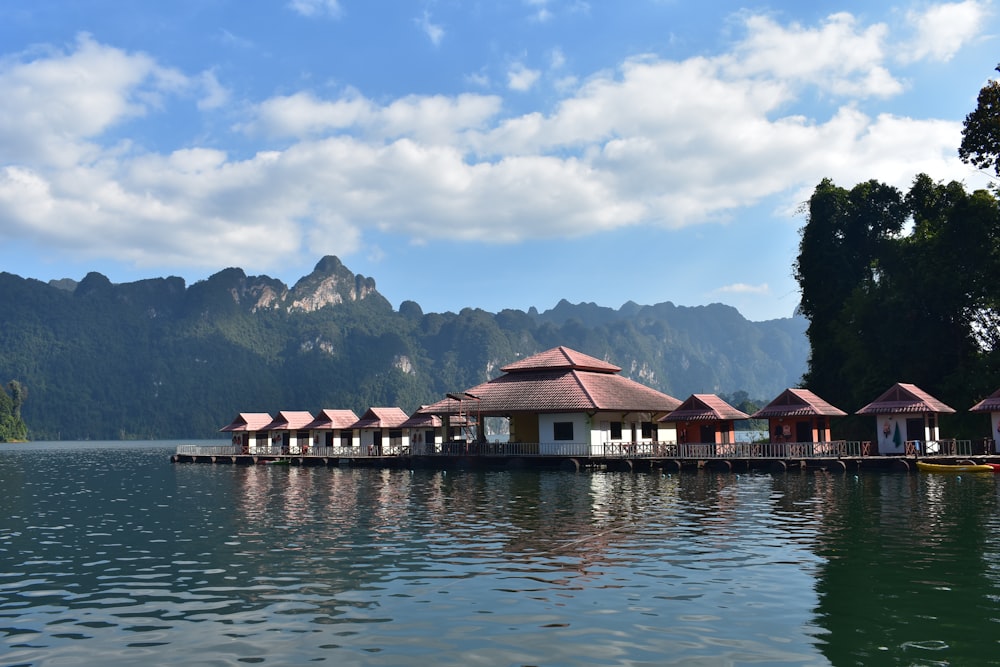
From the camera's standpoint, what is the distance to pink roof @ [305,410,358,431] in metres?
85.7

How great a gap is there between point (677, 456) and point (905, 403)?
14.5 meters

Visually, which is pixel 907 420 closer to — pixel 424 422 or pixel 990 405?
pixel 990 405

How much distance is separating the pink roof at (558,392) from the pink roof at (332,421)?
2025 centimetres

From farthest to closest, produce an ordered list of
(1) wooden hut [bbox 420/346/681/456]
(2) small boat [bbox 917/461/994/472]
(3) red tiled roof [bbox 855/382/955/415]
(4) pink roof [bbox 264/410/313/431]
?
1. (4) pink roof [bbox 264/410/313/431]
2. (1) wooden hut [bbox 420/346/681/456]
3. (3) red tiled roof [bbox 855/382/955/415]
4. (2) small boat [bbox 917/461/994/472]

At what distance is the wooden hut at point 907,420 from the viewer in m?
49.1

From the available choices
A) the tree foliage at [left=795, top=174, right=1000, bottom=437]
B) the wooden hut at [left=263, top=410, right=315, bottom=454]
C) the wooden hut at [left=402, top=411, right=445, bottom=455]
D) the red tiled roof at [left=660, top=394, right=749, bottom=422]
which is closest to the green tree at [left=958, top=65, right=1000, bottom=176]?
the tree foliage at [left=795, top=174, right=1000, bottom=437]

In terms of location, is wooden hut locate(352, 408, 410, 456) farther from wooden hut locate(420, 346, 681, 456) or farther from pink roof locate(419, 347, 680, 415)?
wooden hut locate(420, 346, 681, 456)

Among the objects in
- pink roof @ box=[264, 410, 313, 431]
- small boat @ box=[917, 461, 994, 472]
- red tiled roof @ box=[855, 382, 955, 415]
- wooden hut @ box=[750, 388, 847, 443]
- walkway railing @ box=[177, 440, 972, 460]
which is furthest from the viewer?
pink roof @ box=[264, 410, 313, 431]

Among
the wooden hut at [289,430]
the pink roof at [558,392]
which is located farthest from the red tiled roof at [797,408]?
the wooden hut at [289,430]

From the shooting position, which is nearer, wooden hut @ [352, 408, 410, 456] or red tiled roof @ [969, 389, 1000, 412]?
red tiled roof @ [969, 389, 1000, 412]

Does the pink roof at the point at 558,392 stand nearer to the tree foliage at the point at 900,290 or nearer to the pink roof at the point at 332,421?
the tree foliage at the point at 900,290

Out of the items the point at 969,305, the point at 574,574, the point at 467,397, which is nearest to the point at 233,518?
the point at 574,574

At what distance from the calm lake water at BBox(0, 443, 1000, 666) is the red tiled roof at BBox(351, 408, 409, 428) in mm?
48961

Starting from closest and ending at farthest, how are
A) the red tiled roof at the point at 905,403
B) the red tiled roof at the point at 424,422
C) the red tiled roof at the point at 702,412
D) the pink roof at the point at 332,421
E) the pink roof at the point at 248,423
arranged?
the red tiled roof at the point at 905,403
the red tiled roof at the point at 702,412
the red tiled roof at the point at 424,422
the pink roof at the point at 332,421
the pink roof at the point at 248,423
